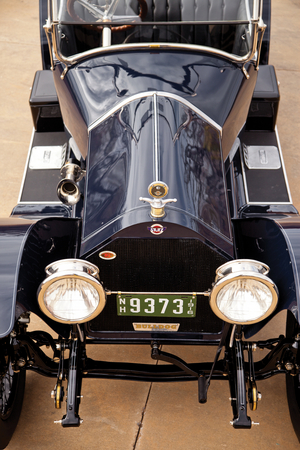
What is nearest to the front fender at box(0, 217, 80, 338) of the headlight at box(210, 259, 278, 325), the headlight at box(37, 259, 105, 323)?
the headlight at box(37, 259, 105, 323)

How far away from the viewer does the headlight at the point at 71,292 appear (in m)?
1.79

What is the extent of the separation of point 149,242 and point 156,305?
0.32 meters

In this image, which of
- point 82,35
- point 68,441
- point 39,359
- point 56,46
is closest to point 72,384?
point 39,359

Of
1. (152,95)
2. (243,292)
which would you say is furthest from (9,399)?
(152,95)

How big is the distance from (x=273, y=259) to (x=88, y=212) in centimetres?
85

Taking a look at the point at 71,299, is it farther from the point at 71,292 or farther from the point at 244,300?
the point at 244,300

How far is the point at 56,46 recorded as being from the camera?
A: 2.79m

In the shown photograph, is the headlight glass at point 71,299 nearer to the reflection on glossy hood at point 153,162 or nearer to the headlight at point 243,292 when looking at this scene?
the reflection on glossy hood at point 153,162

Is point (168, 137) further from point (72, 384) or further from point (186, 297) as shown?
point (72, 384)

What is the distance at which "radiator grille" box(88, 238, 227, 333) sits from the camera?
1.97 meters

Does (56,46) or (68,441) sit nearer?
(68,441)

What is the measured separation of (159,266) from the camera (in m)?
2.04

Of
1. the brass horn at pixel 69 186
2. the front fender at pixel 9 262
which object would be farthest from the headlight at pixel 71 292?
the brass horn at pixel 69 186

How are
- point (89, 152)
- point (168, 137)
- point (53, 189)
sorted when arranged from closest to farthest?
point (168, 137) < point (89, 152) < point (53, 189)
